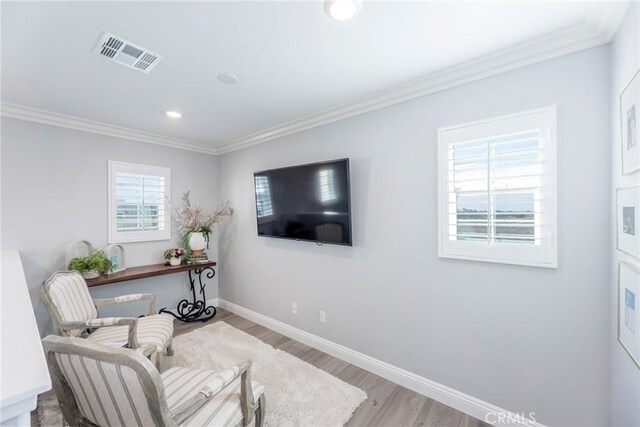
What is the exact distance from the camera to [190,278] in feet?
12.9

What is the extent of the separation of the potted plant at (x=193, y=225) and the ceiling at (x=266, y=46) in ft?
4.97

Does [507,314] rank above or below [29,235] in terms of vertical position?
below

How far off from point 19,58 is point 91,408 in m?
2.19

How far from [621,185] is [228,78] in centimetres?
249

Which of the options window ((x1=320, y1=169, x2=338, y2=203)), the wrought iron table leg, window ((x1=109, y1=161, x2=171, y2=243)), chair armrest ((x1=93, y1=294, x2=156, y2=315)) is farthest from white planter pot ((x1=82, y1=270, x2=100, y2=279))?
window ((x1=320, y1=169, x2=338, y2=203))

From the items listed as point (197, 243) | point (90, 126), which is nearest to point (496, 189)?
point (197, 243)

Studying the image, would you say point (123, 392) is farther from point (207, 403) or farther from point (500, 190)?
point (500, 190)

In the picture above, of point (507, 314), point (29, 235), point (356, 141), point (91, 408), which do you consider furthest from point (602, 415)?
point (29, 235)

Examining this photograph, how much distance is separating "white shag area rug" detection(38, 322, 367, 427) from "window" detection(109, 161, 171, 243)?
1.40 m

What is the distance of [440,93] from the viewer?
6.93ft

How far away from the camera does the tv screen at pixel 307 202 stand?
8.32 ft

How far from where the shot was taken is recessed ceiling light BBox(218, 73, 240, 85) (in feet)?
6.75

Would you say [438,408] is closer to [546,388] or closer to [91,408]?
[546,388]

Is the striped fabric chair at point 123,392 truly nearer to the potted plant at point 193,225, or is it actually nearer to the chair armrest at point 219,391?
the chair armrest at point 219,391
